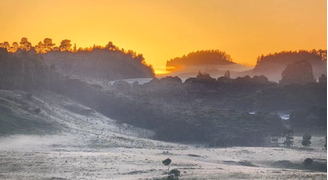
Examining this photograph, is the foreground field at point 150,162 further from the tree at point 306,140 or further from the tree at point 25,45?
the tree at point 25,45

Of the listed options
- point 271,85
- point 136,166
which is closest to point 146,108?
point 271,85

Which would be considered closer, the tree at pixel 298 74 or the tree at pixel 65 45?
the tree at pixel 298 74

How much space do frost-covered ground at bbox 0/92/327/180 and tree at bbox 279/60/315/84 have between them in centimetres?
1632

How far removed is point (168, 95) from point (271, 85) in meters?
10.6

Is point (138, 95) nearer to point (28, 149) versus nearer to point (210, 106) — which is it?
point (210, 106)

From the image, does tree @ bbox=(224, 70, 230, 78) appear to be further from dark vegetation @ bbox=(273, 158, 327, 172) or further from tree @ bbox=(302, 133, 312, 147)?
dark vegetation @ bbox=(273, 158, 327, 172)

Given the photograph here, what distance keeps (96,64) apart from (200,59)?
24244 millimetres

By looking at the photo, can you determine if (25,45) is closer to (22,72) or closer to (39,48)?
(39,48)

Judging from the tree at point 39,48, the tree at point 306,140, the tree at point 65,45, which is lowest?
the tree at point 306,140

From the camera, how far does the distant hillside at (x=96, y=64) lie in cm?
9738

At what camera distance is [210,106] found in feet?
283

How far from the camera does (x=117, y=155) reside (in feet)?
193

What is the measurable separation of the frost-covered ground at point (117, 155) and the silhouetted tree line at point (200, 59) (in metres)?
6.86

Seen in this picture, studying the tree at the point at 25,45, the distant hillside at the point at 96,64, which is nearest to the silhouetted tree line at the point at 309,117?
the distant hillside at the point at 96,64
